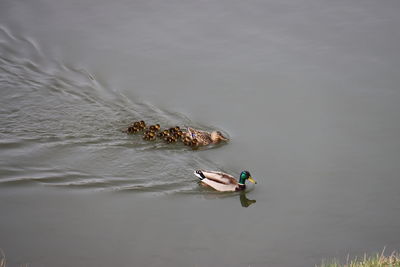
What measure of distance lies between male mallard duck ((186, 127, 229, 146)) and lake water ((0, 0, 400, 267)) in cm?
17

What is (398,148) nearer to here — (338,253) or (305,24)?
(338,253)

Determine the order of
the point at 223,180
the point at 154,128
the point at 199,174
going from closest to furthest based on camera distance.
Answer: the point at 223,180, the point at 199,174, the point at 154,128

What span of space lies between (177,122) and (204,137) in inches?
32.2

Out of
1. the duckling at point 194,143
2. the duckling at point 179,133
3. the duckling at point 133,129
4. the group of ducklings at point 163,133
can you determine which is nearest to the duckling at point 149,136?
the group of ducklings at point 163,133

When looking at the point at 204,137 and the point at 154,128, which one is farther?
the point at 154,128

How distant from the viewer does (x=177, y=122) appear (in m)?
10.4

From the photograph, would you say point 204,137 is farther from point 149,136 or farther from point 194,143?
point 149,136

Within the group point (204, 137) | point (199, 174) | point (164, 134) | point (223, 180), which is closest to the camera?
point (223, 180)

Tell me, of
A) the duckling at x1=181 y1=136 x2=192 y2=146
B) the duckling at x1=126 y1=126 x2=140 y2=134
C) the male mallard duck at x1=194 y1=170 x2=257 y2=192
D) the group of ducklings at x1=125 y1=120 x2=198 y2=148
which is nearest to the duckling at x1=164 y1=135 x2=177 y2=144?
the group of ducklings at x1=125 y1=120 x2=198 y2=148

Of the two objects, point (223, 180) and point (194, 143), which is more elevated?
point (194, 143)

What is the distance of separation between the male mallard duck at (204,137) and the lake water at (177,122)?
17 cm

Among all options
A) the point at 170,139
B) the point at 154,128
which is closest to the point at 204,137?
the point at 170,139

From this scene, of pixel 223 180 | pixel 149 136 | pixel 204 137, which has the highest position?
pixel 204 137

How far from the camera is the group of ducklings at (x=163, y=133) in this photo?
9836 millimetres
